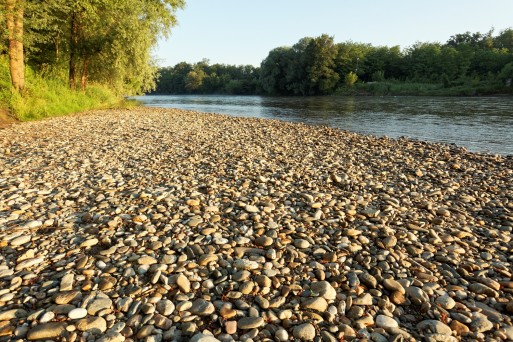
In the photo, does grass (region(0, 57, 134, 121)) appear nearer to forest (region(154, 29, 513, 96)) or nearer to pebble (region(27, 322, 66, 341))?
pebble (region(27, 322, 66, 341))

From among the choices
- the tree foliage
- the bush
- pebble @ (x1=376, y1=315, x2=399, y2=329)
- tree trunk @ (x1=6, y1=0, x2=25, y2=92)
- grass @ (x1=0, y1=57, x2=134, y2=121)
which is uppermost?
the tree foliage

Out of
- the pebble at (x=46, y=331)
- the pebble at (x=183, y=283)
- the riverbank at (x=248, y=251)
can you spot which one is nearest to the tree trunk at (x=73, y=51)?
the riverbank at (x=248, y=251)

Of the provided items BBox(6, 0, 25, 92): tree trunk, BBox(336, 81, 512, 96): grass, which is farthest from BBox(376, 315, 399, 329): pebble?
BBox(336, 81, 512, 96): grass

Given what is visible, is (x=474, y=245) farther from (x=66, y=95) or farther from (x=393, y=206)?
(x=66, y=95)

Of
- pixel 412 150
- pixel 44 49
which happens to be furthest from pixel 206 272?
pixel 44 49

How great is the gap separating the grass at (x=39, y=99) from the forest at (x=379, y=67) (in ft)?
205

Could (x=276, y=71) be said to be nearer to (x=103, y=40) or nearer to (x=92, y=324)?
(x=103, y=40)

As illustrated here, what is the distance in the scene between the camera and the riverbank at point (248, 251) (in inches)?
112

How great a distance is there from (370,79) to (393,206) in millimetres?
93650

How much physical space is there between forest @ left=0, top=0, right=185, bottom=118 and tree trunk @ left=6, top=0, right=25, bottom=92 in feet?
0.13

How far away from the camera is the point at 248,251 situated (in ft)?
13.3

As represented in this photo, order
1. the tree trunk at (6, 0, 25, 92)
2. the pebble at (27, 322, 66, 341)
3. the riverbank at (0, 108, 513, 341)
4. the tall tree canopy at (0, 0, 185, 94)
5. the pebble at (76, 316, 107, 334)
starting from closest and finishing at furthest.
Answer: the pebble at (27, 322, 66, 341)
the pebble at (76, 316, 107, 334)
the riverbank at (0, 108, 513, 341)
the tree trunk at (6, 0, 25, 92)
the tall tree canopy at (0, 0, 185, 94)

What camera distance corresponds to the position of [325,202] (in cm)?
588

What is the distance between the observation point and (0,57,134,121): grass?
1455 centimetres
